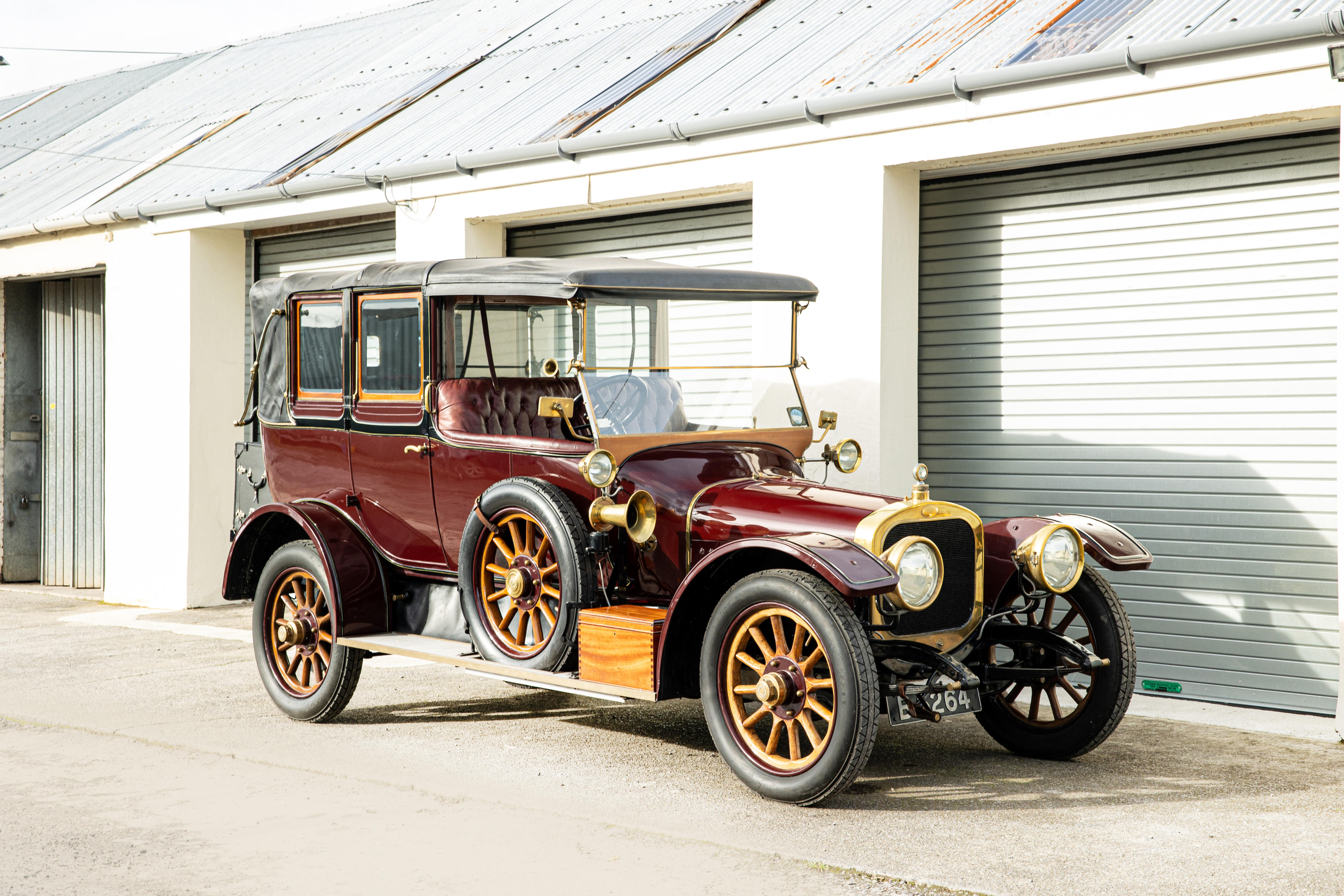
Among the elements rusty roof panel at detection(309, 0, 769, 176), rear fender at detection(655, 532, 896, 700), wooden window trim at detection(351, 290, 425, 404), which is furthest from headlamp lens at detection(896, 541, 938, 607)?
rusty roof panel at detection(309, 0, 769, 176)

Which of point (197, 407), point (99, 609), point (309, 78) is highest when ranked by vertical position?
point (309, 78)

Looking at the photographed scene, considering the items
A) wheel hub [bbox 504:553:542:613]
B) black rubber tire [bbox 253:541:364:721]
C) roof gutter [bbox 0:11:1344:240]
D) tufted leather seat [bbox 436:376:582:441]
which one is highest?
roof gutter [bbox 0:11:1344:240]

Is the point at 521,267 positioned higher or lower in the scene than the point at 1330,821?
higher

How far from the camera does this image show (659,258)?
31.9 feet

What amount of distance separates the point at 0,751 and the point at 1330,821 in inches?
218

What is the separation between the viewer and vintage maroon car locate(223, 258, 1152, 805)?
525 cm

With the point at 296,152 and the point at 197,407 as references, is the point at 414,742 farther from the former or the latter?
the point at 296,152

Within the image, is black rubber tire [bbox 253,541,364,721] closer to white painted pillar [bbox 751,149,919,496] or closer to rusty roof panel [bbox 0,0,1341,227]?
white painted pillar [bbox 751,149,919,496]

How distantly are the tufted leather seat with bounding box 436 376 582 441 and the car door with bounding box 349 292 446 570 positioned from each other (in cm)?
12

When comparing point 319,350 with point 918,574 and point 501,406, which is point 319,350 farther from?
point 918,574

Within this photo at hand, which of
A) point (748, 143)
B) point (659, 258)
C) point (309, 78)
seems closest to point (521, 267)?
point (748, 143)

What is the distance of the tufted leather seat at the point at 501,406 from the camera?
21.4ft

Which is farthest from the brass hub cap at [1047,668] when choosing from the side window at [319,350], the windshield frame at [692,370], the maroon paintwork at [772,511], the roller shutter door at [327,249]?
the roller shutter door at [327,249]

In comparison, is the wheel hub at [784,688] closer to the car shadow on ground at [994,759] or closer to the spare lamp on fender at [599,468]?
the car shadow on ground at [994,759]
